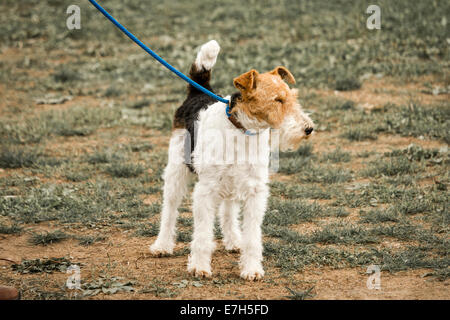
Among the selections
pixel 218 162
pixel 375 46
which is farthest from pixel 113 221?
pixel 375 46

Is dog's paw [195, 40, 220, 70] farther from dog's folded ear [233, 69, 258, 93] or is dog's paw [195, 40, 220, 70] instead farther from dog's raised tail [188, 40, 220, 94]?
dog's folded ear [233, 69, 258, 93]

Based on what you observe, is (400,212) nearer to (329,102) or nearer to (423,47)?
(329,102)

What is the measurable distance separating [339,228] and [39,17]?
12.7 metres

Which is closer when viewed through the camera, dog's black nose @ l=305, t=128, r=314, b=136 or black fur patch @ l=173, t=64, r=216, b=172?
dog's black nose @ l=305, t=128, r=314, b=136

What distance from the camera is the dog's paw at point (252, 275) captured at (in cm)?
407

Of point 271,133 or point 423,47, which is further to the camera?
point 423,47

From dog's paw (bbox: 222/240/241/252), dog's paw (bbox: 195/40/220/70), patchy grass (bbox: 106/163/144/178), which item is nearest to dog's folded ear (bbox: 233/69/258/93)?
dog's paw (bbox: 195/40/220/70)

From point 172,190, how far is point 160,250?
1.83 ft

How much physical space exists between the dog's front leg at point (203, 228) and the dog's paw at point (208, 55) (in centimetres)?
113

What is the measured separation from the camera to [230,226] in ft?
16.0

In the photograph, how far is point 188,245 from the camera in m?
4.95

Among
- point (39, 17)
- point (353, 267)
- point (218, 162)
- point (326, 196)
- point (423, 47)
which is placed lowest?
point (353, 267)

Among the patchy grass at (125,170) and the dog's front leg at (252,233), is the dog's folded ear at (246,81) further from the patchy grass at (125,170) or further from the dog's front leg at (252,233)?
the patchy grass at (125,170)

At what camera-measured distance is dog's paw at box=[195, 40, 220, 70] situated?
4.40 m
